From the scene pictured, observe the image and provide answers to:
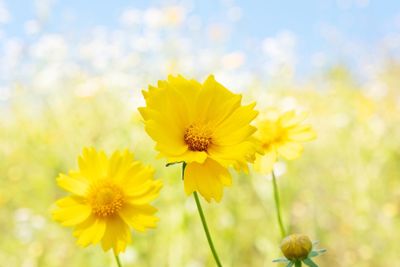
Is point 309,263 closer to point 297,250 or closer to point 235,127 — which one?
point 297,250

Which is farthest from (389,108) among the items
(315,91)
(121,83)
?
(121,83)

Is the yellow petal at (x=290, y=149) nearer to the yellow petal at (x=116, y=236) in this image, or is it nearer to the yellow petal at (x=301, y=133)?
the yellow petal at (x=301, y=133)

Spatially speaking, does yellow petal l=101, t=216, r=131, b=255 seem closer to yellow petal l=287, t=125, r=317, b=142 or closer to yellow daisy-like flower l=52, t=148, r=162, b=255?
yellow daisy-like flower l=52, t=148, r=162, b=255

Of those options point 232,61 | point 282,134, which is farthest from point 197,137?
point 232,61

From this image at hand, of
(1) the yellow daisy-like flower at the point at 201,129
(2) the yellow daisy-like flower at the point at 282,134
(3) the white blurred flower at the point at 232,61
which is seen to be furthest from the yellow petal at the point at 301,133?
(3) the white blurred flower at the point at 232,61

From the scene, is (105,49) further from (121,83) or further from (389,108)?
(389,108)

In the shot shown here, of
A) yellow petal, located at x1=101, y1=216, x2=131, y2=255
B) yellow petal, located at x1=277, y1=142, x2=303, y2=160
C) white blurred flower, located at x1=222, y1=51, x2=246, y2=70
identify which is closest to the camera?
yellow petal, located at x1=101, y1=216, x2=131, y2=255

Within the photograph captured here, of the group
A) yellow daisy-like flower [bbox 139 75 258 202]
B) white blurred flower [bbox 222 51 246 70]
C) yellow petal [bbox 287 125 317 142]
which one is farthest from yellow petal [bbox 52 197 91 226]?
white blurred flower [bbox 222 51 246 70]
